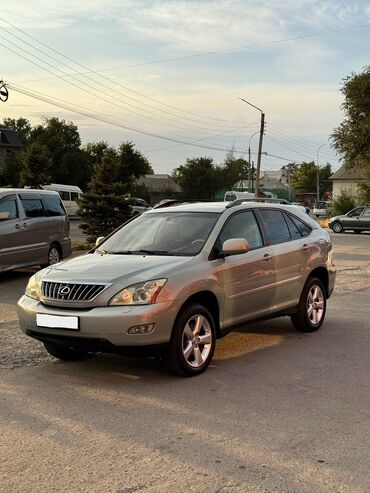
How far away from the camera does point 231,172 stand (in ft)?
277

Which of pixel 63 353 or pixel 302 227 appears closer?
pixel 63 353

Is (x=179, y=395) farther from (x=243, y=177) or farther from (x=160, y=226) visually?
(x=243, y=177)

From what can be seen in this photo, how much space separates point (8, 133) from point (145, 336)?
205 feet

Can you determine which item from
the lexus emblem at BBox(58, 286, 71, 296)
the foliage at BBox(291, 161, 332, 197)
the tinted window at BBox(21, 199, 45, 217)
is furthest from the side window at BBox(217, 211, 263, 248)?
the foliage at BBox(291, 161, 332, 197)

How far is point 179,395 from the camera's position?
5.05 meters

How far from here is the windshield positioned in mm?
6191

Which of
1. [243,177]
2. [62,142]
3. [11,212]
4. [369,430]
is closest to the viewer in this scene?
[369,430]

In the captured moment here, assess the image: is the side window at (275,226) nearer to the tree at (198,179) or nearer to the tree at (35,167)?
the tree at (35,167)

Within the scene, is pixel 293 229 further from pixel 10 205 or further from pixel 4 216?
pixel 10 205

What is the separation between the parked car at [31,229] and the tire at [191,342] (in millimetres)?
7134

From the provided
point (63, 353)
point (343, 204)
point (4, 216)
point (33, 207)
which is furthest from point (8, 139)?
point (63, 353)

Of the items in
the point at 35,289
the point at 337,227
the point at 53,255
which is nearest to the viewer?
the point at 35,289

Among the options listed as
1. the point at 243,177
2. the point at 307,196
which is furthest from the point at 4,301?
the point at 307,196

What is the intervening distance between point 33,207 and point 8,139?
173 ft
